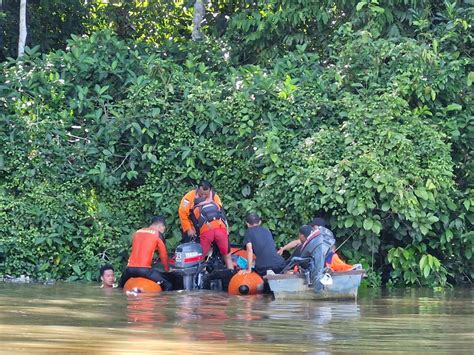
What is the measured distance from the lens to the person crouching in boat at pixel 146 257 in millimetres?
14406

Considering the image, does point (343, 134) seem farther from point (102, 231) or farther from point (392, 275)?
point (102, 231)

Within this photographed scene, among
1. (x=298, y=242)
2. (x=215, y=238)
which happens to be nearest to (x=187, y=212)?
(x=215, y=238)

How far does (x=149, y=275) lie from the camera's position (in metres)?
14.4

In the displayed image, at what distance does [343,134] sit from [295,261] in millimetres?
2683

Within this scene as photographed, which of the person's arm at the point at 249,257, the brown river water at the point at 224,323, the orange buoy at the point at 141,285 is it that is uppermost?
the person's arm at the point at 249,257

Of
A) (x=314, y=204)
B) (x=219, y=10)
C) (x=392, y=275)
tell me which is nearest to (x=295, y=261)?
(x=314, y=204)

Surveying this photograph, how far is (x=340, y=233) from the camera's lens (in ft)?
49.5

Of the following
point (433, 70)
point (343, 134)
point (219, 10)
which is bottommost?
point (343, 134)

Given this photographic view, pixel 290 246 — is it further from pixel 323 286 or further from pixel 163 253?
pixel 323 286

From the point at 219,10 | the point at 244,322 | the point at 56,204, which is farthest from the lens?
the point at 219,10

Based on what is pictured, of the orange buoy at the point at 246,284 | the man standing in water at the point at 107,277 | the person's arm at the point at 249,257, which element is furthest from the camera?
the man standing in water at the point at 107,277

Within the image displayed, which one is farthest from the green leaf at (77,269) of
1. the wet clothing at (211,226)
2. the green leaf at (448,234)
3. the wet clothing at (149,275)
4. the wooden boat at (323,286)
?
the green leaf at (448,234)

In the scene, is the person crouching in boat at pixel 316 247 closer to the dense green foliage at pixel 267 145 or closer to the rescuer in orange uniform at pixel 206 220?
the dense green foliage at pixel 267 145

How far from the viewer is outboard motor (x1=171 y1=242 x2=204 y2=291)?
1442cm
